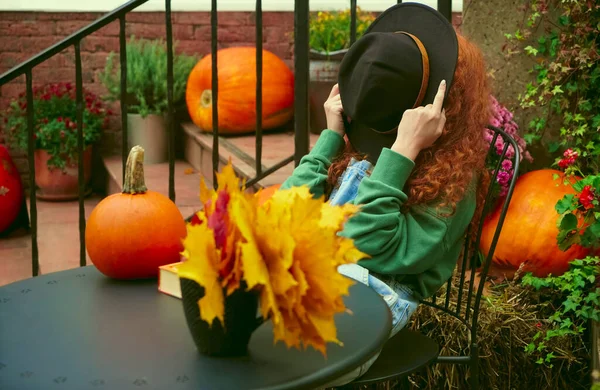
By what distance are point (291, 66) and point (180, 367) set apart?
3.95 metres

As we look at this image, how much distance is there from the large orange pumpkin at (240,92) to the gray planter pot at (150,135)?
29cm

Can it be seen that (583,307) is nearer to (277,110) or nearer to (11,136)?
(277,110)

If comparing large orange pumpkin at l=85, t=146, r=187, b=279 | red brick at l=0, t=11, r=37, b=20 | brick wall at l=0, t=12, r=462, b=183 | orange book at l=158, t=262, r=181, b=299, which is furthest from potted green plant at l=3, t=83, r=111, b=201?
orange book at l=158, t=262, r=181, b=299

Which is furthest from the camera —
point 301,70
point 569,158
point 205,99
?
point 205,99

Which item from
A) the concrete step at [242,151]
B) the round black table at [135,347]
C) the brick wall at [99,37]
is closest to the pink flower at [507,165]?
the concrete step at [242,151]

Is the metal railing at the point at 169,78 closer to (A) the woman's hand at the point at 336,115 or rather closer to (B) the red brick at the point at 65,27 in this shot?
(A) the woman's hand at the point at 336,115

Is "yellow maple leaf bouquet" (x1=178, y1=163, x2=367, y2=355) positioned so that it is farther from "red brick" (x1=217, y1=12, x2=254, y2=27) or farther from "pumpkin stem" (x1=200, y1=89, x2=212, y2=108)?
"red brick" (x1=217, y1=12, x2=254, y2=27)

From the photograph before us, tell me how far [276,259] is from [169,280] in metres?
0.47

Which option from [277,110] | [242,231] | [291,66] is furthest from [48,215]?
[242,231]

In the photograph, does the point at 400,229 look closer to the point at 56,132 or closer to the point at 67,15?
the point at 56,132

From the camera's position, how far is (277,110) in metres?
4.28

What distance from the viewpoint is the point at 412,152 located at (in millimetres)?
1762

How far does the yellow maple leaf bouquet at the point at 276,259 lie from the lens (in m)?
1.03

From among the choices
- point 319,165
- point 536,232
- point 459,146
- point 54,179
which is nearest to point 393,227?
point 459,146
